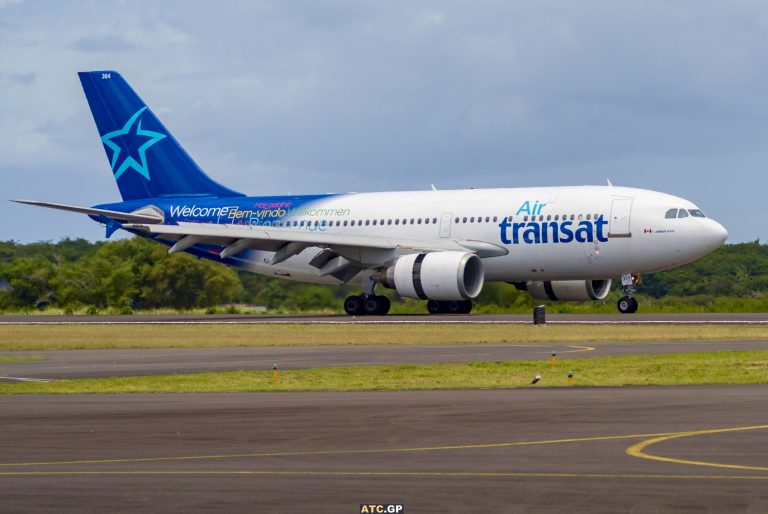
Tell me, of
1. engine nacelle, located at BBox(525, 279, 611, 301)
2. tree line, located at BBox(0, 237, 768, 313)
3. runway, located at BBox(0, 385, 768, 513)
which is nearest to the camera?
runway, located at BBox(0, 385, 768, 513)

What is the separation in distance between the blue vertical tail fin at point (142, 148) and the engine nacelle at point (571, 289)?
47.3 feet

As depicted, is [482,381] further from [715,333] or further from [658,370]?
[715,333]

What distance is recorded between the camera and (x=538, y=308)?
4200cm

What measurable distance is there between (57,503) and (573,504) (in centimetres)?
421

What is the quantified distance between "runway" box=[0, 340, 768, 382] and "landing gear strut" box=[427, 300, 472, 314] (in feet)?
58.3

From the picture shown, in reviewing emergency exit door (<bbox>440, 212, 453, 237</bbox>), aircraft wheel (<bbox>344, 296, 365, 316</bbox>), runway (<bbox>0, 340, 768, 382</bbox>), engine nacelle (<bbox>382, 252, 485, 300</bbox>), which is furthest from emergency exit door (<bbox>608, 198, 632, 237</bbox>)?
runway (<bbox>0, 340, 768, 382</bbox>)

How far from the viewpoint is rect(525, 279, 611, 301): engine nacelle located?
173 ft

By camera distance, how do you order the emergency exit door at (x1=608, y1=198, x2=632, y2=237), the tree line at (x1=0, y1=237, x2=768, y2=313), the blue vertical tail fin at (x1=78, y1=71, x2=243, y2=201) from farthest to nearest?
the tree line at (x1=0, y1=237, x2=768, y2=313) < the blue vertical tail fin at (x1=78, y1=71, x2=243, y2=201) < the emergency exit door at (x1=608, y1=198, x2=632, y2=237)

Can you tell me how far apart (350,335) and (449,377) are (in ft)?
50.6

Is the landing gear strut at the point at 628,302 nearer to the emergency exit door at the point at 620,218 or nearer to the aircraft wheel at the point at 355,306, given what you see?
the emergency exit door at the point at 620,218

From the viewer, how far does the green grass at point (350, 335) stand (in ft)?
119

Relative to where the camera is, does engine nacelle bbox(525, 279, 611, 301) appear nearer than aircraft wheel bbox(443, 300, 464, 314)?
No

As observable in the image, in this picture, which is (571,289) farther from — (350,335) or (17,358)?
(17,358)

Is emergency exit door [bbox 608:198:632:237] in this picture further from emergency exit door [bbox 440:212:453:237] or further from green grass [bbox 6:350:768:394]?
green grass [bbox 6:350:768:394]
